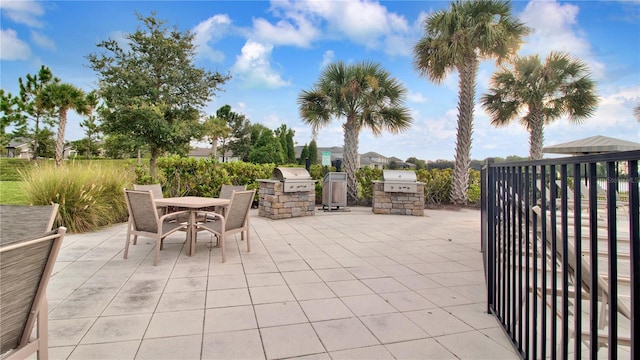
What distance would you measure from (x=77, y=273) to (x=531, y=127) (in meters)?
12.0

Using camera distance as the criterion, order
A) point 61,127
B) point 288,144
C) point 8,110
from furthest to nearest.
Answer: point 288,144 < point 8,110 < point 61,127

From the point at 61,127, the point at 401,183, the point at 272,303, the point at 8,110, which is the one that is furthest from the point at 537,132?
the point at 8,110

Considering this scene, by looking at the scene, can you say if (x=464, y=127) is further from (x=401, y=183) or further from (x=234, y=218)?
(x=234, y=218)

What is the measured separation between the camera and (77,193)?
484 centimetres

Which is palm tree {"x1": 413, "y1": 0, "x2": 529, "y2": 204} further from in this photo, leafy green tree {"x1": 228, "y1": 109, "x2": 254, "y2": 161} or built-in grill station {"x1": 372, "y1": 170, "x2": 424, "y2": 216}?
leafy green tree {"x1": 228, "y1": 109, "x2": 254, "y2": 161}

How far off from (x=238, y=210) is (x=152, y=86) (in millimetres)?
14053

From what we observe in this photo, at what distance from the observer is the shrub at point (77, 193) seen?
4.74 meters

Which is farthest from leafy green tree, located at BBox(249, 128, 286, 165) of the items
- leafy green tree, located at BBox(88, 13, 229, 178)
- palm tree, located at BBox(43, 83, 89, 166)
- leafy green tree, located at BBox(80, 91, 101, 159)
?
palm tree, located at BBox(43, 83, 89, 166)

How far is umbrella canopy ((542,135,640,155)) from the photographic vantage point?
7.39m

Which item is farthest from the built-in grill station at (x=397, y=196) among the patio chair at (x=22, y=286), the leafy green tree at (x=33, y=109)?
the leafy green tree at (x=33, y=109)

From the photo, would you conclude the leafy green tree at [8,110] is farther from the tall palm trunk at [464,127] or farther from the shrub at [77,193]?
the tall palm trunk at [464,127]

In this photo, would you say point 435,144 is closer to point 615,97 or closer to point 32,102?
point 615,97

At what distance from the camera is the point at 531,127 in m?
10.1

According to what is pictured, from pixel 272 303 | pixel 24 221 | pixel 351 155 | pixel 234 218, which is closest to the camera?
pixel 24 221
